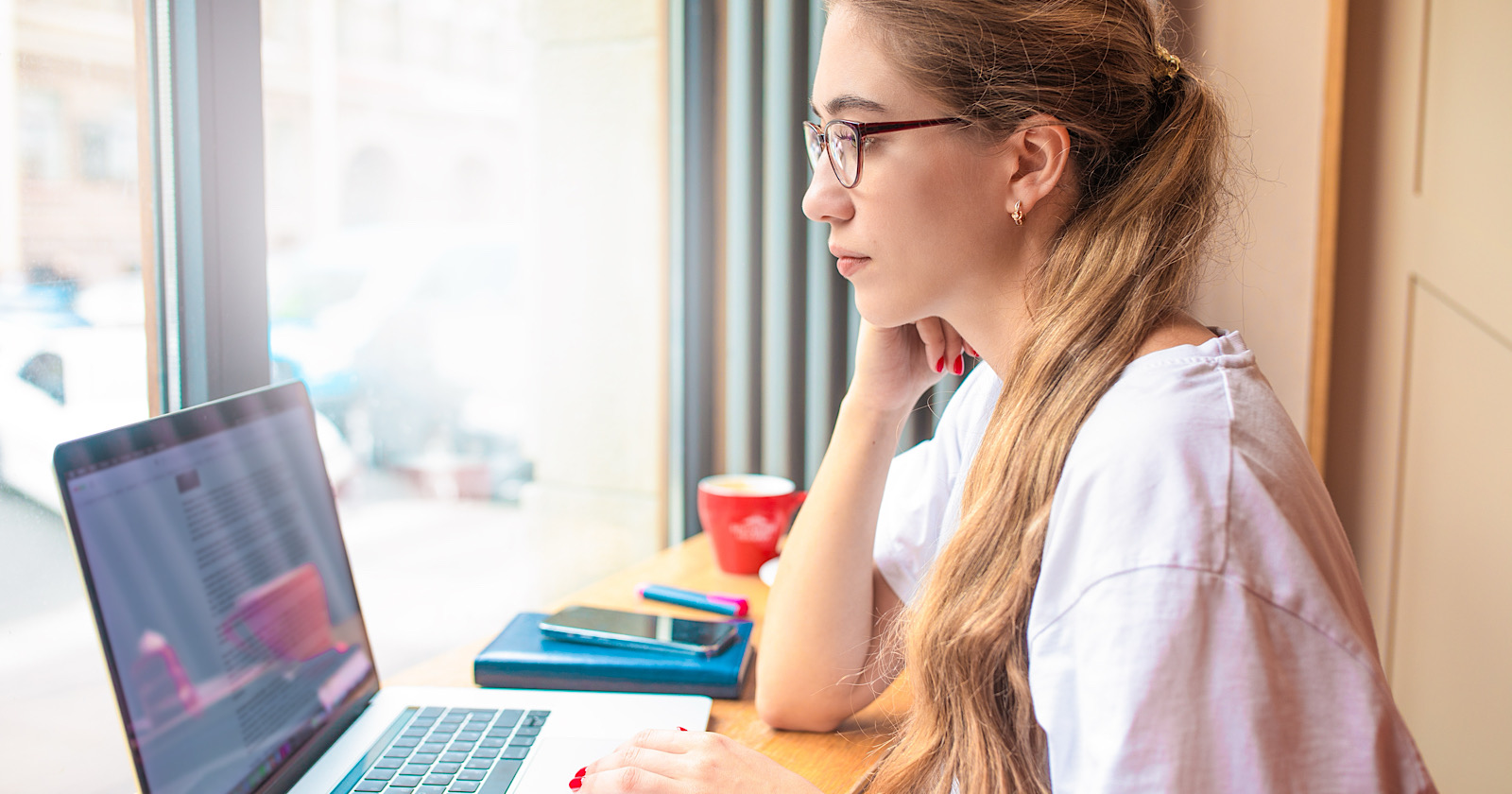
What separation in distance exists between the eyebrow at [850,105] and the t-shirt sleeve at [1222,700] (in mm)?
396

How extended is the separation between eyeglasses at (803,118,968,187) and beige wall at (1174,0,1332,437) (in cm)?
105

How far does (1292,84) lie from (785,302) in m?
0.92

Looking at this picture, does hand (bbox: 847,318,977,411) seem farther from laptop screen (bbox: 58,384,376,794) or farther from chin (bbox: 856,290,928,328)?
laptop screen (bbox: 58,384,376,794)

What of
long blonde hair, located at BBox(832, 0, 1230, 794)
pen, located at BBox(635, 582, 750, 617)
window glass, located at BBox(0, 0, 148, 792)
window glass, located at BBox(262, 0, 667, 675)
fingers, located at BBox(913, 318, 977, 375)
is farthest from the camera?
window glass, located at BBox(262, 0, 667, 675)

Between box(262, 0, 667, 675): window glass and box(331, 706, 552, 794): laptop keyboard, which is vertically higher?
box(262, 0, 667, 675): window glass

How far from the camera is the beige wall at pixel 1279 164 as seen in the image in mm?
1554

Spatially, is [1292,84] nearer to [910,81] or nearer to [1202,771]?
[910,81]

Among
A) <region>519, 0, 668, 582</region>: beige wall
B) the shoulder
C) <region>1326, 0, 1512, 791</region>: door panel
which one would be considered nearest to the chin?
the shoulder

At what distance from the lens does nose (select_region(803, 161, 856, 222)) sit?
758mm

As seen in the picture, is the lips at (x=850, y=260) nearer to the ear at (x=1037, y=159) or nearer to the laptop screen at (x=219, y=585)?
the ear at (x=1037, y=159)

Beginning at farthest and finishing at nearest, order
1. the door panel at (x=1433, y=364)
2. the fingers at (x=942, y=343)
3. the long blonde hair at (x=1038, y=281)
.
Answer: the door panel at (x=1433, y=364), the fingers at (x=942, y=343), the long blonde hair at (x=1038, y=281)

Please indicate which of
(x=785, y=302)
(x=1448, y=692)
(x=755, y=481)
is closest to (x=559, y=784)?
(x=755, y=481)

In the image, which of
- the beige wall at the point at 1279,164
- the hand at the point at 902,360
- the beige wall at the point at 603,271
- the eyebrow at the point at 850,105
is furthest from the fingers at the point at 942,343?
the beige wall at the point at 1279,164

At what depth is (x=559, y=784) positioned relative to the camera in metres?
0.65
